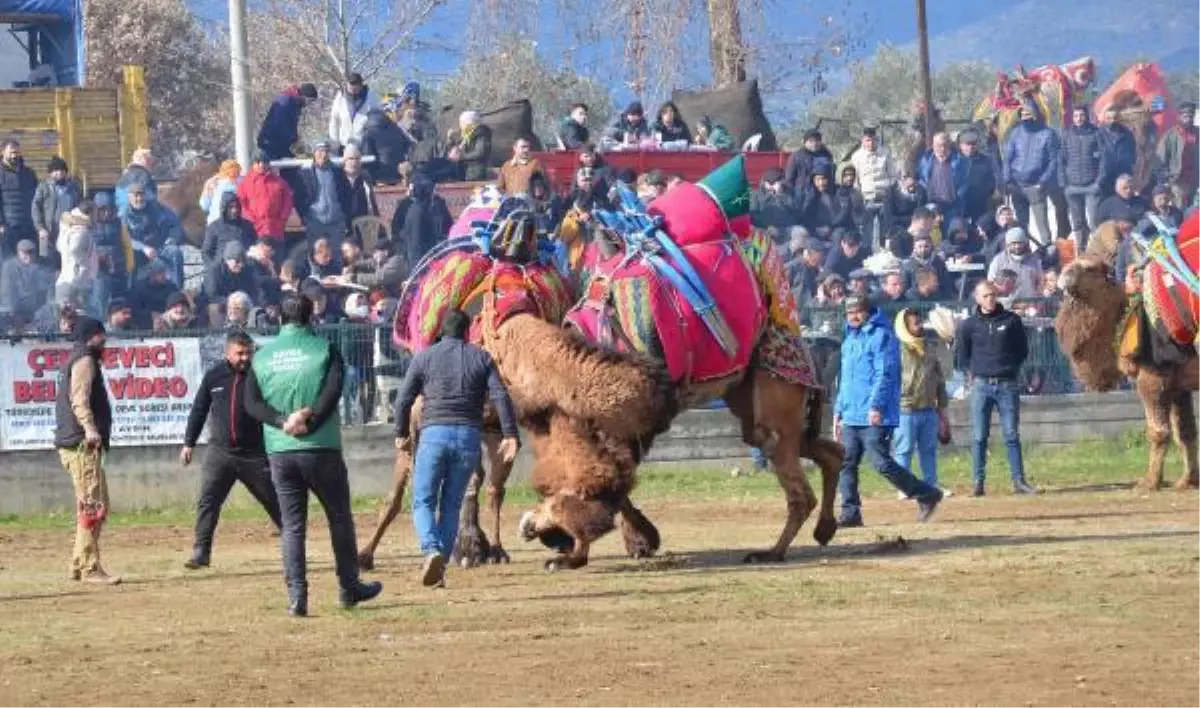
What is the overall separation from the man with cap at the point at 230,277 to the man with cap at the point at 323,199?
219 cm

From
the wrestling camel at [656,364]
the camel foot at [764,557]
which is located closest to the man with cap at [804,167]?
the wrestling camel at [656,364]

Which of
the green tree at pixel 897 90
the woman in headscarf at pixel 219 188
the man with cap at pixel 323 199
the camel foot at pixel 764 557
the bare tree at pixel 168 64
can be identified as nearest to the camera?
the camel foot at pixel 764 557

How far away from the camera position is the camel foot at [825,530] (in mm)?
17594

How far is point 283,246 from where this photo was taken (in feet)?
94.4

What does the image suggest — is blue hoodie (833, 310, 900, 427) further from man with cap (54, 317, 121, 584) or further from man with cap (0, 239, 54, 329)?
man with cap (0, 239, 54, 329)

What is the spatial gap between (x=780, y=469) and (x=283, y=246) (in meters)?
12.6

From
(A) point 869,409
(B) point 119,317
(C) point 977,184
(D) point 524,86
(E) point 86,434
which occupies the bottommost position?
(A) point 869,409

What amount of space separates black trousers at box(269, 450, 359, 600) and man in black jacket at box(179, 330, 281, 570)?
155 inches

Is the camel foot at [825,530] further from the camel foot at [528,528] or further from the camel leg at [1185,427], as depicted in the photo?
the camel leg at [1185,427]

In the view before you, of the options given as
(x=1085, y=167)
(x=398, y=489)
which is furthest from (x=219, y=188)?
(x=398, y=489)

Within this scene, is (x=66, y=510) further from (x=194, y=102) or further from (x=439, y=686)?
(x=194, y=102)

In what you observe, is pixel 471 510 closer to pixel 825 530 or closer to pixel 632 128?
pixel 825 530

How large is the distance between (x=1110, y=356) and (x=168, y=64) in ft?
114

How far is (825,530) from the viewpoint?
17.6 metres
